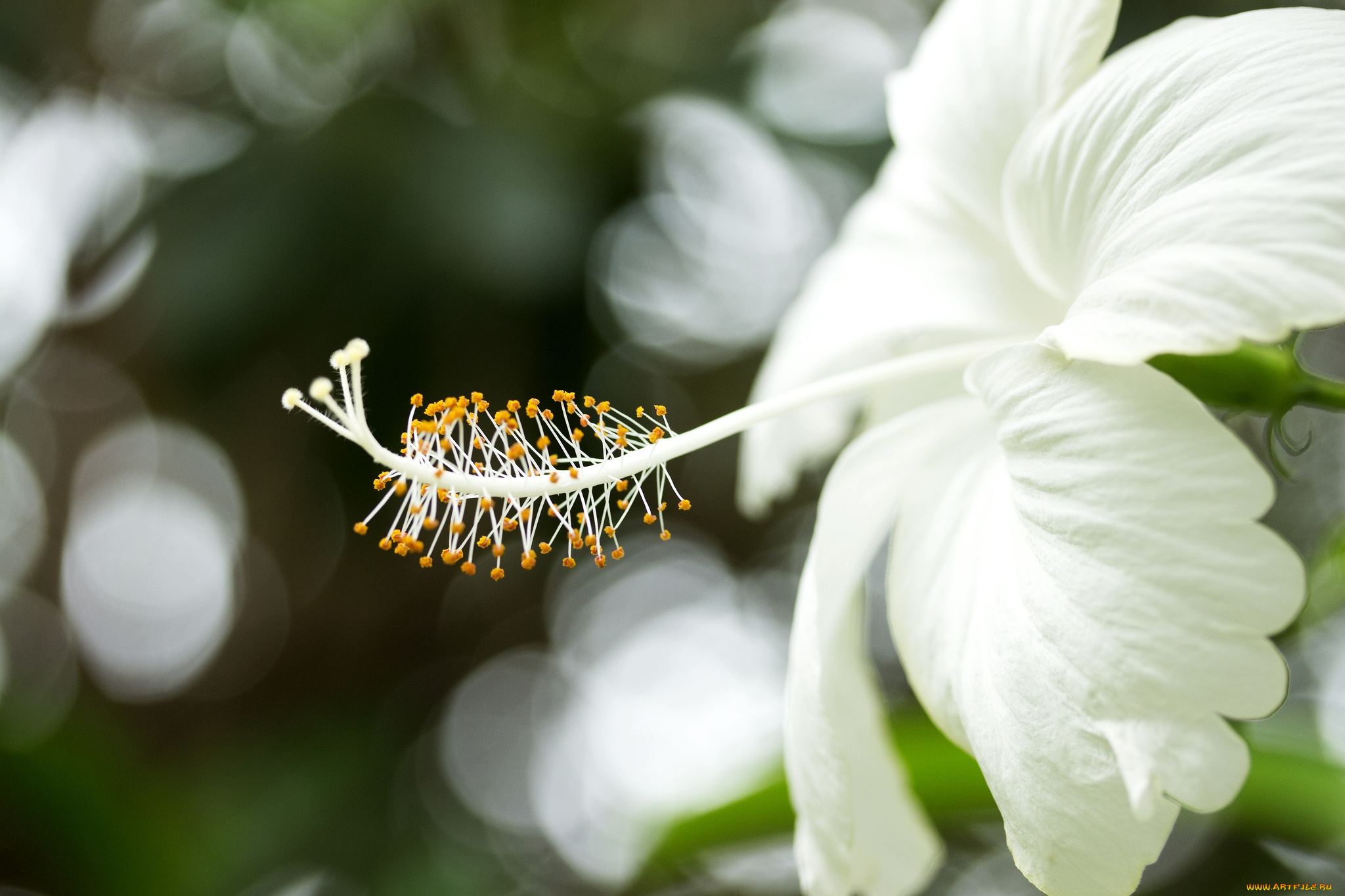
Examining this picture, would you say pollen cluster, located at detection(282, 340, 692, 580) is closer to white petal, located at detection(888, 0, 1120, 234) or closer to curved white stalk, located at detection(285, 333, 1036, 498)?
curved white stalk, located at detection(285, 333, 1036, 498)

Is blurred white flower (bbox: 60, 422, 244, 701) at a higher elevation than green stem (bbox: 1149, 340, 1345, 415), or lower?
lower

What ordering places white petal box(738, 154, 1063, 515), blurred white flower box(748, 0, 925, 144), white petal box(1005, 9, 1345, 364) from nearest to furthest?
white petal box(1005, 9, 1345, 364), white petal box(738, 154, 1063, 515), blurred white flower box(748, 0, 925, 144)

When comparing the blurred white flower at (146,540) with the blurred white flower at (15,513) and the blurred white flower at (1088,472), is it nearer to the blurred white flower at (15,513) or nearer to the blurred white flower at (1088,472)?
the blurred white flower at (15,513)

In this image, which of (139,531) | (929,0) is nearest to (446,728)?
(139,531)

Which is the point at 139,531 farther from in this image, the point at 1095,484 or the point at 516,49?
the point at 1095,484

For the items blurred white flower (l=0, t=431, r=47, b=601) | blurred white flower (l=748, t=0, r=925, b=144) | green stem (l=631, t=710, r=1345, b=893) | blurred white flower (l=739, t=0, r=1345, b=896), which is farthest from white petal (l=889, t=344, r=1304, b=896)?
blurred white flower (l=0, t=431, r=47, b=601)

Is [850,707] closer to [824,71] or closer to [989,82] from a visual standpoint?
[989,82]

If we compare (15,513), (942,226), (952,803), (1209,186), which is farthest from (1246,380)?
(15,513)

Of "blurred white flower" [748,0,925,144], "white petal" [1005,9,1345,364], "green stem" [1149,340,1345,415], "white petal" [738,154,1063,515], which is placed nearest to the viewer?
"white petal" [1005,9,1345,364]
